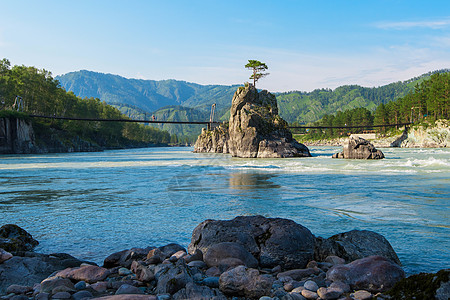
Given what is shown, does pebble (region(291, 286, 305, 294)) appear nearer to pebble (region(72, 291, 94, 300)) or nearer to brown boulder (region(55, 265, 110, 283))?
pebble (region(72, 291, 94, 300))

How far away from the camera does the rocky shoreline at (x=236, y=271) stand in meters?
5.17

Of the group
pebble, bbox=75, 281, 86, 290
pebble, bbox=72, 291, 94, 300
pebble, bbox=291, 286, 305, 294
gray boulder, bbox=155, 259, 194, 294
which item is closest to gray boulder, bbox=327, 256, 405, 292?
pebble, bbox=291, 286, 305, 294

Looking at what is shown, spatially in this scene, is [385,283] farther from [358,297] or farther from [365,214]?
[365,214]

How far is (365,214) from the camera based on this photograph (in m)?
13.2

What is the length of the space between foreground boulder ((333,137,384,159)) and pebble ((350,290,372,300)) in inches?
2116

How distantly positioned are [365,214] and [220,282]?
31.0ft

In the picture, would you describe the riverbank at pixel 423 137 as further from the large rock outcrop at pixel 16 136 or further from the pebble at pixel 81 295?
the pebble at pixel 81 295

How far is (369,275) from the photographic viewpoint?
5.78 meters

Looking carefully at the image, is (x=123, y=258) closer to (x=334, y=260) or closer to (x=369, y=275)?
(x=334, y=260)

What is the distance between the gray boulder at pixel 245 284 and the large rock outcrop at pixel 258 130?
205ft

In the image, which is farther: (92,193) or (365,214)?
(92,193)

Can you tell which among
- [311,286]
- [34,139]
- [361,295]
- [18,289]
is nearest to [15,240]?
[18,289]

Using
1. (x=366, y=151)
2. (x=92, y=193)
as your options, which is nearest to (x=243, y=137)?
(x=366, y=151)

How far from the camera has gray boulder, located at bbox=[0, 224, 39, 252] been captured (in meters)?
7.97
